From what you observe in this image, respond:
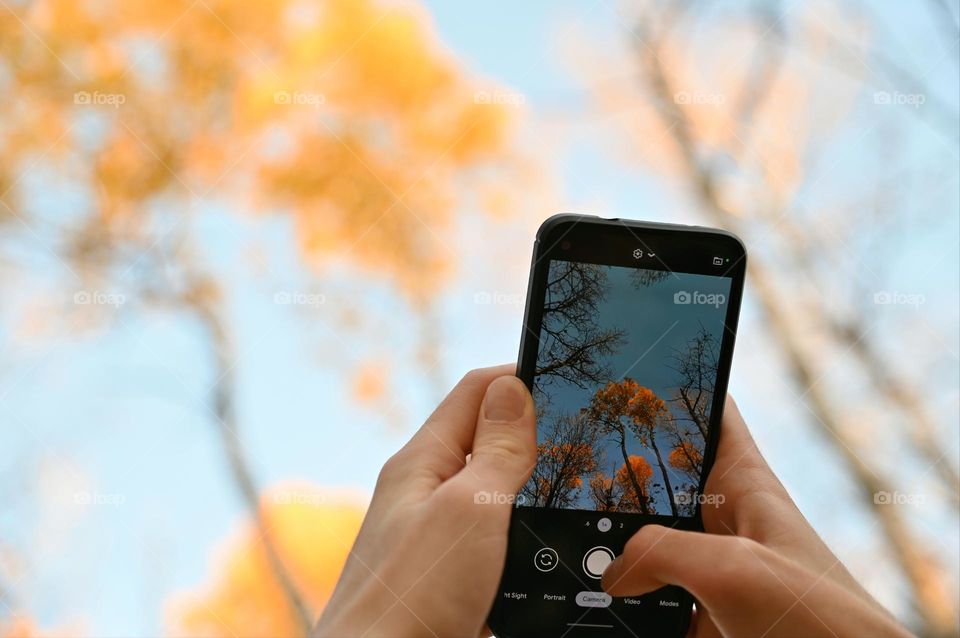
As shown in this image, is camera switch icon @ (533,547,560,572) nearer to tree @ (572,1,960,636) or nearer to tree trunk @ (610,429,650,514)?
tree trunk @ (610,429,650,514)

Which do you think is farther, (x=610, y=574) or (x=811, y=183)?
(x=811, y=183)

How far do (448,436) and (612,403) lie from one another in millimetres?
139

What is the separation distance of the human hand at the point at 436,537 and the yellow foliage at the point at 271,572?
0.80 metres

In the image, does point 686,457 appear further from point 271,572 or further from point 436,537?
point 271,572

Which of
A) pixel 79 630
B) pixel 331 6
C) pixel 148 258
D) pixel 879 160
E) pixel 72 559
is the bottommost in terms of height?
pixel 79 630

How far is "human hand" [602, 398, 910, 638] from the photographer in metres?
0.48

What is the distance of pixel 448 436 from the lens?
0.59m

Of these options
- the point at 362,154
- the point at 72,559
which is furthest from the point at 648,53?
the point at 72,559

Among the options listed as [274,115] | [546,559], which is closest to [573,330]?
[546,559]

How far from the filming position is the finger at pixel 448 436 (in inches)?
22.4

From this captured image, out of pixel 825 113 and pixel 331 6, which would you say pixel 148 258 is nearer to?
pixel 331 6

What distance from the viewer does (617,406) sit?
633 mm

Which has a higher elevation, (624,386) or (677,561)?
(624,386)

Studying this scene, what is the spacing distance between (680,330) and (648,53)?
0.97 m
